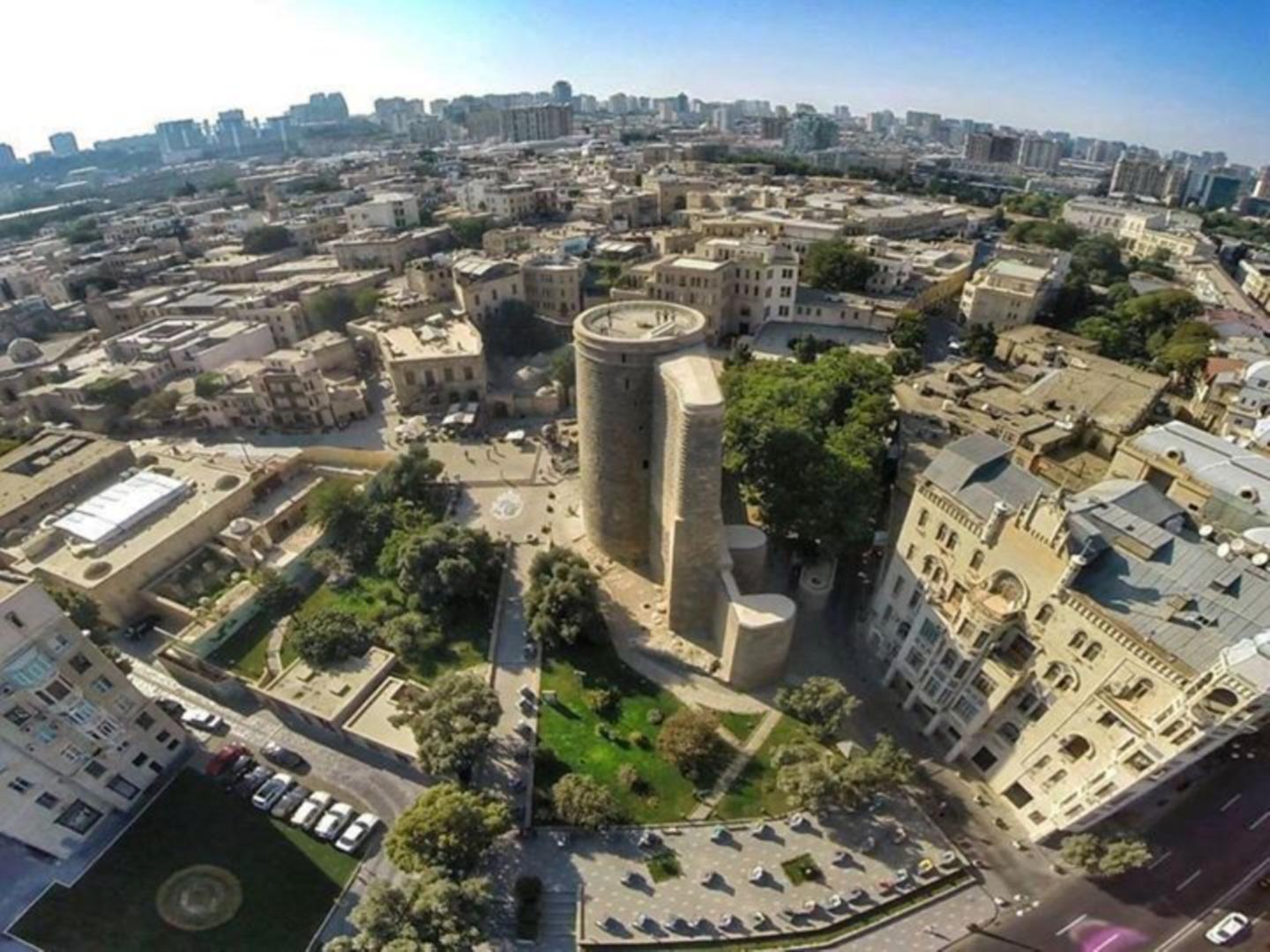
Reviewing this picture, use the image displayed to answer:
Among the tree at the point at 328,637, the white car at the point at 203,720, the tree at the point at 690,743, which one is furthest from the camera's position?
the tree at the point at 328,637

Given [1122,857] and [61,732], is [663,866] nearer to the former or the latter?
[1122,857]

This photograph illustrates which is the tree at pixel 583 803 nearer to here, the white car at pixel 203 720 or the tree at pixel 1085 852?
the tree at pixel 1085 852

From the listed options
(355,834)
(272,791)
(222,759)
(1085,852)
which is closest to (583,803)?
(355,834)

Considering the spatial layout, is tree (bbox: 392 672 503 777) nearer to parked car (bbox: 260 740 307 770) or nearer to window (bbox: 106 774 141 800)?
parked car (bbox: 260 740 307 770)

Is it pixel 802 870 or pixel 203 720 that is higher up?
pixel 203 720

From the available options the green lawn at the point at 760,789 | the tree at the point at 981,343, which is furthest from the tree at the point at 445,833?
the tree at the point at 981,343

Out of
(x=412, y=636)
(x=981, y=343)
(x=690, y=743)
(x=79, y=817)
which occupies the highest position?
(x=981, y=343)

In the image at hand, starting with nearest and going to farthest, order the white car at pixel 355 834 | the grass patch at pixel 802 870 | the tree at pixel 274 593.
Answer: the grass patch at pixel 802 870, the white car at pixel 355 834, the tree at pixel 274 593

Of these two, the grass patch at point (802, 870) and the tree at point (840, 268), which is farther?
the tree at point (840, 268)
